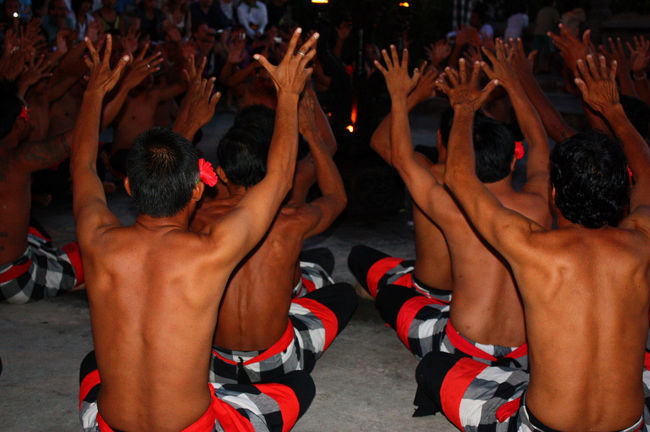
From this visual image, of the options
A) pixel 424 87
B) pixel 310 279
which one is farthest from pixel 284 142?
pixel 310 279

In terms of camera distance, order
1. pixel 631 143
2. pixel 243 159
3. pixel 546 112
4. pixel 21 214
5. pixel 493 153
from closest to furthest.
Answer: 1. pixel 631 143
2. pixel 243 159
3. pixel 493 153
4. pixel 546 112
5. pixel 21 214

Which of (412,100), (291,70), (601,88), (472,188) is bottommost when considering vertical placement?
(472,188)

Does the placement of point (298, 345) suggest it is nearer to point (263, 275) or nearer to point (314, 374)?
point (314, 374)

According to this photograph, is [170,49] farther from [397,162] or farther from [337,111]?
[397,162]

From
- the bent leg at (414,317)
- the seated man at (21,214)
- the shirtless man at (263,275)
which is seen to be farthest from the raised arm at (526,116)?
the seated man at (21,214)

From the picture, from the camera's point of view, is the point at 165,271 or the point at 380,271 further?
the point at 380,271

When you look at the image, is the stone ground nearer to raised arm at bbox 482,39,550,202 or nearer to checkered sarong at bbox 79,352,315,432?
checkered sarong at bbox 79,352,315,432

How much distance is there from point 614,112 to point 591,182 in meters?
0.85

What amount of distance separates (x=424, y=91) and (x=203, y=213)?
155 centimetres

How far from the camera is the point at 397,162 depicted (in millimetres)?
3357

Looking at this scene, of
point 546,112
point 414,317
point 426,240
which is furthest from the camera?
point 546,112

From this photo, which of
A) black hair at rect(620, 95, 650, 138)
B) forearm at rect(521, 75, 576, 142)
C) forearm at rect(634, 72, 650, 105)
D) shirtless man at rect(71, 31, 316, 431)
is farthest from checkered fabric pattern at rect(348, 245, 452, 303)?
forearm at rect(634, 72, 650, 105)

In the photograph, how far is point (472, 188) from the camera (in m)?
2.63

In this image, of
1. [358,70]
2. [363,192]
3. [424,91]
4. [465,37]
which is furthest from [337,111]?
[424,91]
